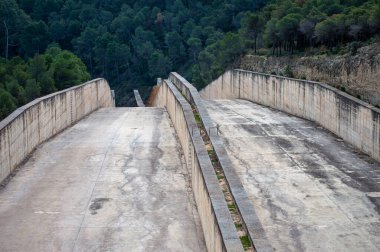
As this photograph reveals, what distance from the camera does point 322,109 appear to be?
1819 centimetres

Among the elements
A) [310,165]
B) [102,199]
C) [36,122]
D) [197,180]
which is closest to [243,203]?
[197,180]

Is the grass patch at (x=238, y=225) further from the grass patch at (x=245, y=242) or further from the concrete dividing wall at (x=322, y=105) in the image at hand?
the concrete dividing wall at (x=322, y=105)

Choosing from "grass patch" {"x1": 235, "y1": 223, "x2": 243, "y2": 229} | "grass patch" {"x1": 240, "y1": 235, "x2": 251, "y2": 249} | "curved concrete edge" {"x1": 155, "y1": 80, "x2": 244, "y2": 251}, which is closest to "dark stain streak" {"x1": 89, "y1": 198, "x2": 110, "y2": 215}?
"curved concrete edge" {"x1": 155, "y1": 80, "x2": 244, "y2": 251}

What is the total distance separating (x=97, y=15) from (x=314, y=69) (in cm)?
8220

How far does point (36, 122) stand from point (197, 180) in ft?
23.8

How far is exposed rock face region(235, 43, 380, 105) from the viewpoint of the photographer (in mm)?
16391

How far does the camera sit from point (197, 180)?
1105cm

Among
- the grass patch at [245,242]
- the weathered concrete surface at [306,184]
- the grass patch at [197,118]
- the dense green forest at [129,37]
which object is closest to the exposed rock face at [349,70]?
the weathered concrete surface at [306,184]

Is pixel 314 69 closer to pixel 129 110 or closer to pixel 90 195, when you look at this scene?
pixel 129 110

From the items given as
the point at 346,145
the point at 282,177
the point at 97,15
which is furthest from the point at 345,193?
the point at 97,15

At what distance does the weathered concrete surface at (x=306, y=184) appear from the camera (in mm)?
9484

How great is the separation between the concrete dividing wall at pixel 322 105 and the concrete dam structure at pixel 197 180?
71 mm

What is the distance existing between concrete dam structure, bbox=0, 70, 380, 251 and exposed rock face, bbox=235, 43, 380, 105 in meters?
0.88

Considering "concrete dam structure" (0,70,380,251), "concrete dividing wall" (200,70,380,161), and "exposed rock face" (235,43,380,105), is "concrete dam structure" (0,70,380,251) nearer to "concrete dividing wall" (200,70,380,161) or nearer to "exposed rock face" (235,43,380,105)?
"concrete dividing wall" (200,70,380,161)
